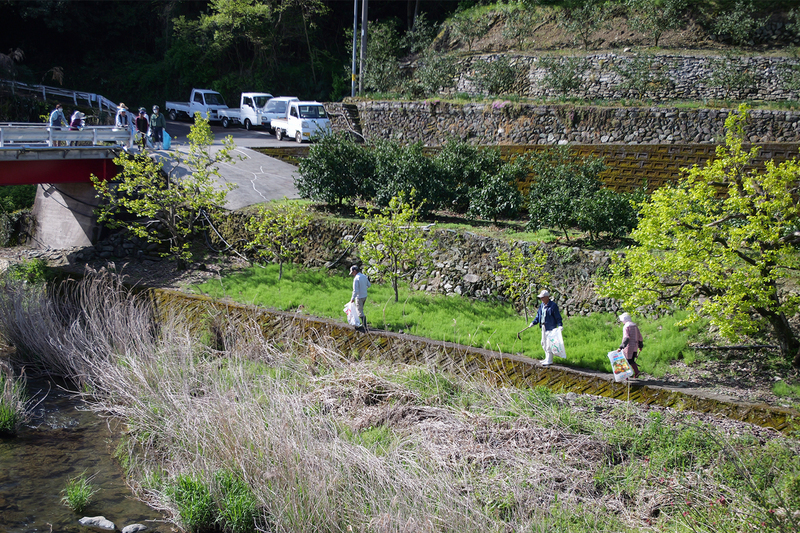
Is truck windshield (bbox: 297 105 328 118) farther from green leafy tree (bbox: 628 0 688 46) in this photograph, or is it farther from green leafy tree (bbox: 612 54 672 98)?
green leafy tree (bbox: 628 0 688 46)

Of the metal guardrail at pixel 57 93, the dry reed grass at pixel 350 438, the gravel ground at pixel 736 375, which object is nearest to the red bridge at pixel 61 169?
the dry reed grass at pixel 350 438

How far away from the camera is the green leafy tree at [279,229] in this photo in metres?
14.5

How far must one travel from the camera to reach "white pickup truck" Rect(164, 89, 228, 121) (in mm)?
30781

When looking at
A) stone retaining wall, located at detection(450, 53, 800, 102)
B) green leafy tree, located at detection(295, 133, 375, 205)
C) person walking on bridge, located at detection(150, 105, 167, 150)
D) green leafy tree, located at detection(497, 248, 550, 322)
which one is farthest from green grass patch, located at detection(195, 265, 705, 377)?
stone retaining wall, located at detection(450, 53, 800, 102)

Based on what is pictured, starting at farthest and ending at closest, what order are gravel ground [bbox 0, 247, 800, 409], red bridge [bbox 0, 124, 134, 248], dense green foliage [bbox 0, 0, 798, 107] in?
1. dense green foliage [bbox 0, 0, 798, 107]
2. red bridge [bbox 0, 124, 134, 248]
3. gravel ground [bbox 0, 247, 800, 409]

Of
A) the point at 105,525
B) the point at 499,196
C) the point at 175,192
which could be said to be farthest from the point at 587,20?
the point at 105,525

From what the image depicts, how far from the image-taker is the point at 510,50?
27250 mm

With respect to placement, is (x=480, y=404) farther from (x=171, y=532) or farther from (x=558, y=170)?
(x=558, y=170)

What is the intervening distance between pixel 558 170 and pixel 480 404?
7441mm

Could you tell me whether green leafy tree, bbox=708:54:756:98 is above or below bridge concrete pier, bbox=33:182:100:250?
above

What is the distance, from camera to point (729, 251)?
8.79 m

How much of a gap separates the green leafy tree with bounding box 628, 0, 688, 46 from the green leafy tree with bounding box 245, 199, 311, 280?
53.9ft

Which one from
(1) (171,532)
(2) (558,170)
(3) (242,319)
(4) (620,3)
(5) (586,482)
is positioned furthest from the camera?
(4) (620,3)

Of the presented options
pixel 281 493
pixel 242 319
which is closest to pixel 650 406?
pixel 281 493
